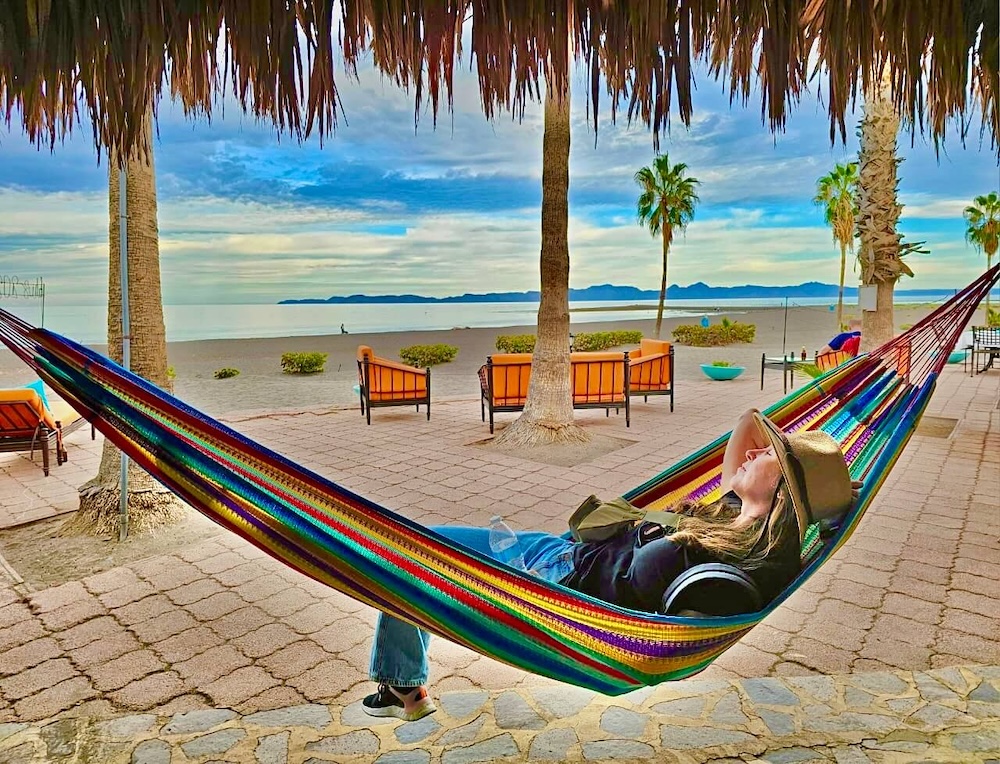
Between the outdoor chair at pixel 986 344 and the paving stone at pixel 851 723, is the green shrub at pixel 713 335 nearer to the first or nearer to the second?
the outdoor chair at pixel 986 344

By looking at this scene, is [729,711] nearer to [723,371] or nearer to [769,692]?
[769,692]

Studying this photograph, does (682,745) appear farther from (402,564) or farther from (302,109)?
(302,109)

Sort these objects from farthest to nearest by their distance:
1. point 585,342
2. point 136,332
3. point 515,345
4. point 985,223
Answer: point 985,223 < point 585,342 < point 515,345 < point 136,332

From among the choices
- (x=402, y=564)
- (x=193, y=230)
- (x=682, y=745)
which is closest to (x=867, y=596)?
(x=682, y=745)

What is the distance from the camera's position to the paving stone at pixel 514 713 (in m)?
1.48

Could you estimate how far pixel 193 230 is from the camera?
20.5 metres

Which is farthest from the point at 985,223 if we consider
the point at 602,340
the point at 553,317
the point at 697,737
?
the point at 697,737

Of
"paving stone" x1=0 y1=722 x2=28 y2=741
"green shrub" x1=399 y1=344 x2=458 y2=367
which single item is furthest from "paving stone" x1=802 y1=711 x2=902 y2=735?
"green shrub" x1=399 y1=344 x2=458 y2=367

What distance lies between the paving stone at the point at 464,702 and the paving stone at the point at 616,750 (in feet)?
0.57

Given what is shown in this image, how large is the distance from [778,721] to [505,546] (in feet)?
2.38

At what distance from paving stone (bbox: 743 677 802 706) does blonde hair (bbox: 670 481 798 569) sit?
1.74 feet

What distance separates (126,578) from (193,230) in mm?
20628

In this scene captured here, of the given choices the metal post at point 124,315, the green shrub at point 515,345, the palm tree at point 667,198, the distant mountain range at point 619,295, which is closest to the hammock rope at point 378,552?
the metal post at point 124,315

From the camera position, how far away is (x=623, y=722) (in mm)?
1502
